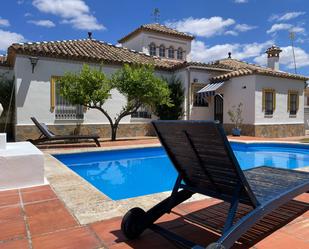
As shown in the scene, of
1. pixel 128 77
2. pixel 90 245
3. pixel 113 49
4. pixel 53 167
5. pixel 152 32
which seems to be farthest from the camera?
pixel 152 32

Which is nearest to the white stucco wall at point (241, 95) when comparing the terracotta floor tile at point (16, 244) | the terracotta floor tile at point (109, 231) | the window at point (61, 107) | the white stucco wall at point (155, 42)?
the white stucco wall at point (155, 42)

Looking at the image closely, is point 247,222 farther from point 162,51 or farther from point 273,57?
point 273,57

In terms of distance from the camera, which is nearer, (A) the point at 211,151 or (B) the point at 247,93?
(A) the point at 211,151

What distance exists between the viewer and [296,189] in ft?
12.0

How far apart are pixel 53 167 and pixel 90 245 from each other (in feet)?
18.1

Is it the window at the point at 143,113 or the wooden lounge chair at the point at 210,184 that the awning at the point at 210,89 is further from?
the wooden lounge chair at the point at 210,184

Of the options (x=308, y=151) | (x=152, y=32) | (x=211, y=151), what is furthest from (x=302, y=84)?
(x=211, y=151)

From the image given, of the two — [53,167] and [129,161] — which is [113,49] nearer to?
[129,161]

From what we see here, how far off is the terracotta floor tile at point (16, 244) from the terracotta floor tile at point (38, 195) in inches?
68.1

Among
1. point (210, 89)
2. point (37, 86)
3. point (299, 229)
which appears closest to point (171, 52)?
point (210, 89)

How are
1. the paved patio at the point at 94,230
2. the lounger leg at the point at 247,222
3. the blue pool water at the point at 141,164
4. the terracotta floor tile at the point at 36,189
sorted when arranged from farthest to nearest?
1. the blue pool water at the point at 141,164
2. the terracotta floor tile at the point at 36,189
3. the paved patio at the point at 94,230
4. the lounger leg at the point at 247,222

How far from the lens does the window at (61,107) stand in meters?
17.9

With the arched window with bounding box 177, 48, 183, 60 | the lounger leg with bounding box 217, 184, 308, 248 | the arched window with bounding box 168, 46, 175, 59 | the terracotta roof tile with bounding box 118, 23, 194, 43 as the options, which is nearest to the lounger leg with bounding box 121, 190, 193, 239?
the lounger leg with bounding box 217, 184, 308, 248

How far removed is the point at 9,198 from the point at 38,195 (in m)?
0.52
